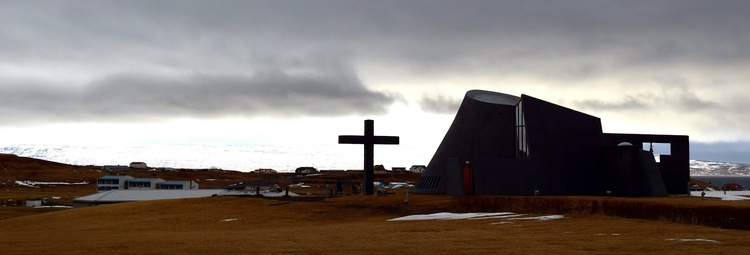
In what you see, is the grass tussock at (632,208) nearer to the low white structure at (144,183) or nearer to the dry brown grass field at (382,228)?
the dry brown grass field at (382,228)

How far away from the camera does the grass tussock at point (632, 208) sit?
2427 cm

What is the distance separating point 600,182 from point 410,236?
26090 mm

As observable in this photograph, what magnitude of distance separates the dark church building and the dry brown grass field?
6.21 meters

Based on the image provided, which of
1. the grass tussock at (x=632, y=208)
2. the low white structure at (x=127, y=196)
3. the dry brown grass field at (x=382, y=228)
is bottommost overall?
the low white structure at (x=127, y=196)

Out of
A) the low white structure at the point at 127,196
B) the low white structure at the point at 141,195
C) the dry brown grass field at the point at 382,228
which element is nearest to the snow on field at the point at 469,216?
the dry brown grass field at the point at 382,228

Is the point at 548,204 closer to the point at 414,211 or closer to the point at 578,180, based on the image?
the point at 414,211

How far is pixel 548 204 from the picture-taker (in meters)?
29.5

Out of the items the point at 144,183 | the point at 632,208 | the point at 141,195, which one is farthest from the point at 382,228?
the point at 144,183

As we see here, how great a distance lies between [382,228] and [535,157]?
64.9ft

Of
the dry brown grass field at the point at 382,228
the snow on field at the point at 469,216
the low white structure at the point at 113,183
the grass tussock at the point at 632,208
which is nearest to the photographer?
the dry brown grass field at the point at 382,228

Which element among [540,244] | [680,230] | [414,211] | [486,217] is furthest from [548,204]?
[540,244]

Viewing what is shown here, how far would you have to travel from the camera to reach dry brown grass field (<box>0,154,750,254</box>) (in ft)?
57.7

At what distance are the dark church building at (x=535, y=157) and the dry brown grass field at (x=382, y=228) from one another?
20.4ft

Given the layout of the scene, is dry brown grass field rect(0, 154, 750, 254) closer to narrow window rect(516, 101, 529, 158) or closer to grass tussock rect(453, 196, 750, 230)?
grass tussock rect(453, 196, 750, 230)
